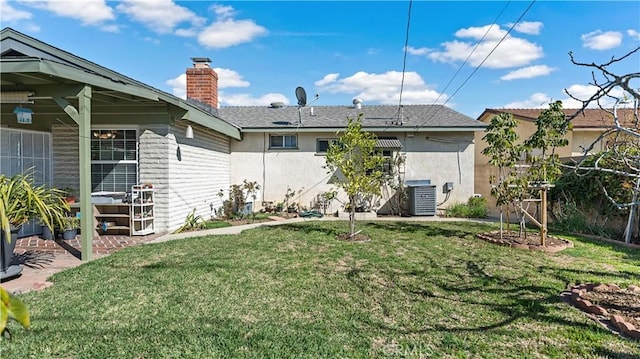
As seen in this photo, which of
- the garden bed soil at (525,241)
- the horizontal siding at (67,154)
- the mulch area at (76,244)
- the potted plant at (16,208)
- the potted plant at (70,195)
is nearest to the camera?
the potted plant at (16,208)

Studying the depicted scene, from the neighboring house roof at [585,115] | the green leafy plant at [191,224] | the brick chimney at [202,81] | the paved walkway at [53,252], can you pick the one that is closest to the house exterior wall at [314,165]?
the brick chimney at [202,81]

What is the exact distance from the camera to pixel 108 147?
8.74 meters

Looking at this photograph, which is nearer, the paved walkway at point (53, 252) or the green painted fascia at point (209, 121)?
the paved walkway at point (53, 252)

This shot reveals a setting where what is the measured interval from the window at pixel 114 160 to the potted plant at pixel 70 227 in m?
1.25

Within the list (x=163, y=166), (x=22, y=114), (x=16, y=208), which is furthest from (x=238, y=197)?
(x=16, y=208)

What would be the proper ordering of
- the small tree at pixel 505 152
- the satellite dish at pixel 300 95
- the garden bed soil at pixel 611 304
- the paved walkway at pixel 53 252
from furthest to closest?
the satellite dish at pixel 300 95
the small tree at pixel 505 152
the paved walkway at pixel 53 252
the garden bed soil at pixel 611 304

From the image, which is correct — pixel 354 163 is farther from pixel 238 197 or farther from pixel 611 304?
pixel 238 197

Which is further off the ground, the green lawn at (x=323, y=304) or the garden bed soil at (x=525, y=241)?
the garden bed soil at (x=525, y=241)

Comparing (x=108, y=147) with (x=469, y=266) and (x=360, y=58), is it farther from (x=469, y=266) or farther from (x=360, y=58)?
(x=360, y=58)

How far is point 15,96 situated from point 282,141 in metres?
7.92

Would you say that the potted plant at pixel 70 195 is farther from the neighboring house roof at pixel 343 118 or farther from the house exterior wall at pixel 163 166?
the neighboring house roof at pixel 343 118

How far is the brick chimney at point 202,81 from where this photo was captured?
12242 mm

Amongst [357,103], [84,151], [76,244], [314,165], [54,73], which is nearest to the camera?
[54,73]

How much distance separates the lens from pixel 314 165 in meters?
12.9
